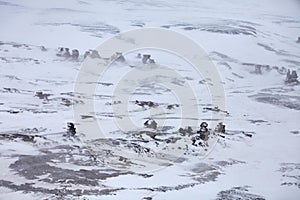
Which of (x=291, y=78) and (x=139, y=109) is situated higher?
(x=291, y=78)

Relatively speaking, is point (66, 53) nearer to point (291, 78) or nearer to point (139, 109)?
point (139, 109)

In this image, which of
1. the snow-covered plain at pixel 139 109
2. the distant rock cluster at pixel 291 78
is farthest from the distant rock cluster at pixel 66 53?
the distant rock cluster at pixel 291 78

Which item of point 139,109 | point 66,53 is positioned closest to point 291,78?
point 139,109

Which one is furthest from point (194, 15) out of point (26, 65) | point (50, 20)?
point (26, 65)

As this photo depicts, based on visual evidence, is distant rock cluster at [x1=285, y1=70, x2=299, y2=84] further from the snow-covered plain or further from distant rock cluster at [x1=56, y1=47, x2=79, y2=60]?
distant rock cluster at [x1=56, y1=47, x2=79, y2=60]

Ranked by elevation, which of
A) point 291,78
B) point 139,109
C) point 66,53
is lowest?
point 139,109

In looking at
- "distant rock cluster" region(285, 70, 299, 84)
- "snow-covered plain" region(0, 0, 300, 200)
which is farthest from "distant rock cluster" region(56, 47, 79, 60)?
"distant rock cluster" region(285, 70, 299, 84)

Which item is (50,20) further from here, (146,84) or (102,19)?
(146,84)

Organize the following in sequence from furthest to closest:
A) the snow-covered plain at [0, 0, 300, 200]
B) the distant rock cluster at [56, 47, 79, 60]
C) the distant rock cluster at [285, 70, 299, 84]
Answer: the distant rock cluster at [285, 70, 299, 84], the distant rock cluster at [56, 47, 79, 60], the snow-covered plain at [0, 0, 300, 200]

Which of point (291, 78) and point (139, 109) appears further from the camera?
point (291, 78)

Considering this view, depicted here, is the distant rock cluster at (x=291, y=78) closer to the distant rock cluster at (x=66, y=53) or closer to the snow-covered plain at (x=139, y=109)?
the snow-covered plain at (x=139, y=109)
